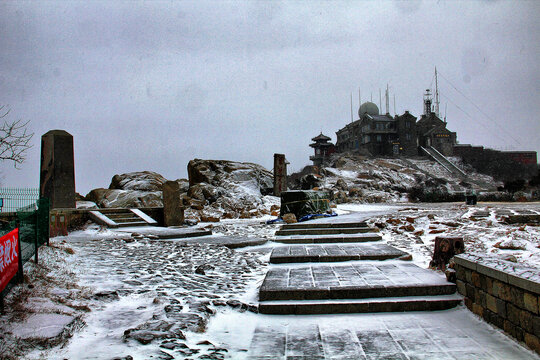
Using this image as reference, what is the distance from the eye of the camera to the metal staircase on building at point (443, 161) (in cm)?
5416

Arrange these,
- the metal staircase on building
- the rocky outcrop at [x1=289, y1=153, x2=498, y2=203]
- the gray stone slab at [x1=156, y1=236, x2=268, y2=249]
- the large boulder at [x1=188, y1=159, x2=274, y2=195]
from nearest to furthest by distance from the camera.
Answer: the gray stone slab at [x1=156, y1=236, x2=268, y2=249], the large boulder at [x1=188, y1=159, x2=274, y2=195], the rocky outcrop at [x1=289, y1=153, x2=498, y2=203], the metal staircase on building

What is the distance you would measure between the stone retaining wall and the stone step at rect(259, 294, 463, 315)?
322 millimetres

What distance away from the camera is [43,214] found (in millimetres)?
6762

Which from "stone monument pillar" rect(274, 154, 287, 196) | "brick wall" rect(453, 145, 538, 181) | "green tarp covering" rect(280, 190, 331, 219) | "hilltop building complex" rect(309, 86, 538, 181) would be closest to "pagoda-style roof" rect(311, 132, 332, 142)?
"hilltop building complex" rect(309, 86, 538, 181)

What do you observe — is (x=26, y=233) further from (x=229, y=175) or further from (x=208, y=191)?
(x=229, y=175)

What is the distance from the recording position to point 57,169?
485 inches

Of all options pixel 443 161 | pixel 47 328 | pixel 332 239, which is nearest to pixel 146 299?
pixel 47 328

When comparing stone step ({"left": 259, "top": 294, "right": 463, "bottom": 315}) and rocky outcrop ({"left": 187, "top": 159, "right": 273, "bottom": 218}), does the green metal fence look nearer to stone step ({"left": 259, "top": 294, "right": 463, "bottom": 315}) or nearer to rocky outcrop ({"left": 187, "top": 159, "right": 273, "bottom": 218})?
stone step ({"left": 259, "top": 294, "right": 463, "bottom": 315})

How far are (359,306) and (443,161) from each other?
59316 millimetres

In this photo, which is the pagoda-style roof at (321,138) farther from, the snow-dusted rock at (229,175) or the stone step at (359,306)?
the stone step at (359,306)

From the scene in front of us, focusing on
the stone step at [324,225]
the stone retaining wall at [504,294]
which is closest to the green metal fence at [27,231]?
the stone retaining wall at [504,294]

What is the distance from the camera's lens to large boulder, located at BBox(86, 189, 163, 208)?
63.6 feet

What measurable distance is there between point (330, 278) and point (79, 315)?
2.94m

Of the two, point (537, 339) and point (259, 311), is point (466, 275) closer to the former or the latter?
Answer: point (537, 339)
